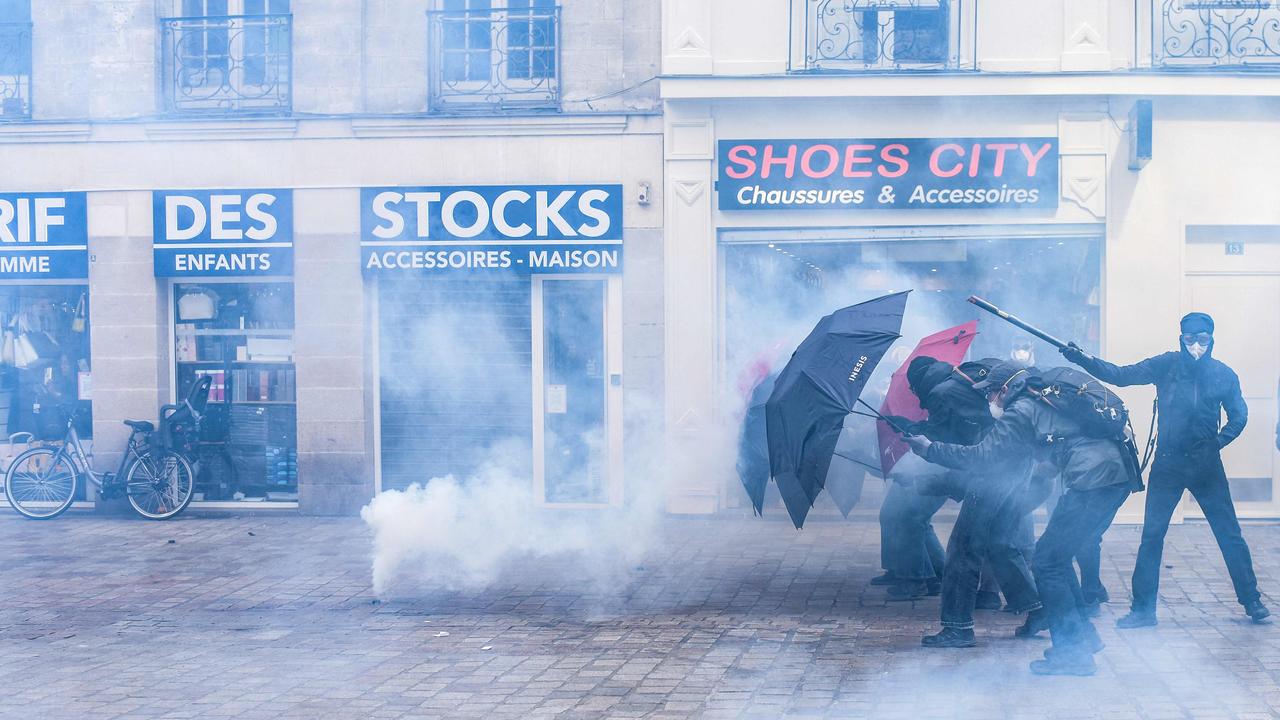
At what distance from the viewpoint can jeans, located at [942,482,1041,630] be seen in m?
6.50

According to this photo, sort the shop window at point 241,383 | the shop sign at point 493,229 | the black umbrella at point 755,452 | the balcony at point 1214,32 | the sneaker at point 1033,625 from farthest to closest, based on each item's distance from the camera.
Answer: the shop window at point 241,383 < the shop sign at point 493,229 < the balcony at point 1214,32 < the black umbrella at point 755,452 < the sneaker at point 1033,625

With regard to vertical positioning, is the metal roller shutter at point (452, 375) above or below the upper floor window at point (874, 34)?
below

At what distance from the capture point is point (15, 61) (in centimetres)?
1152

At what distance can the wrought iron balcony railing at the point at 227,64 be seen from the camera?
11297 mm

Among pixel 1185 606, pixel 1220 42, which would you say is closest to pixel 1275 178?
pixel 1220 42

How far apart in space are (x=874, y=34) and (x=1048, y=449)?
5.51 meters

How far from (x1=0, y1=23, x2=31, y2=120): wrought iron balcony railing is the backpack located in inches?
367

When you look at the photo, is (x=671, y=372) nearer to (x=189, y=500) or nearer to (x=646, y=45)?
(x=646, y=45)

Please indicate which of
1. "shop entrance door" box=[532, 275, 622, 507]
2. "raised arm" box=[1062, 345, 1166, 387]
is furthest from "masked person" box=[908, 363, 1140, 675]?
"shop entrance door" box=[532, 275, 622, 507]

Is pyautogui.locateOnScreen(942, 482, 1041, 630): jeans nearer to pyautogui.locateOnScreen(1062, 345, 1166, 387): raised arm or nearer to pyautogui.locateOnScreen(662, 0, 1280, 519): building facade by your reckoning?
pyautogui.locateOnScreen(1062, 345, 1166, 387): raised arm

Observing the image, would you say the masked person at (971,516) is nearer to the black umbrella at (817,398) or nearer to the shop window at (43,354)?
the black umbrella at (817,398)

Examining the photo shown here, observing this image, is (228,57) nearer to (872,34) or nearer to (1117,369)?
(872,34)

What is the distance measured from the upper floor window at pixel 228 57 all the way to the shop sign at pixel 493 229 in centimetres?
128

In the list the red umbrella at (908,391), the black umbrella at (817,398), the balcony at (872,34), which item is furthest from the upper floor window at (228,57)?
the black umbrella at (817,398)
